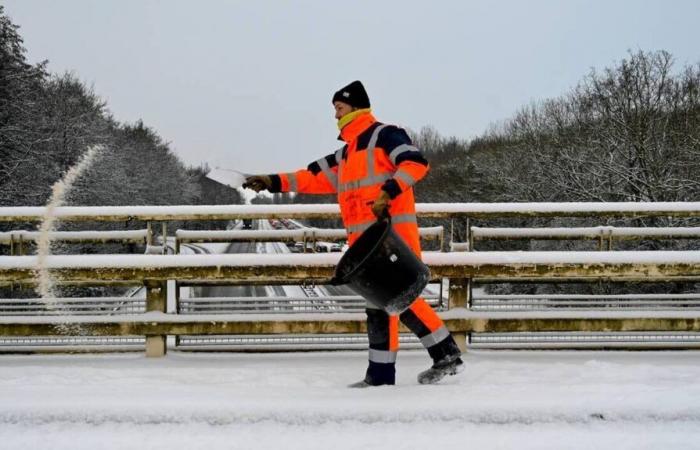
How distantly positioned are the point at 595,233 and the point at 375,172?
2202 millimetres

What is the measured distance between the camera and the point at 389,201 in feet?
10.0

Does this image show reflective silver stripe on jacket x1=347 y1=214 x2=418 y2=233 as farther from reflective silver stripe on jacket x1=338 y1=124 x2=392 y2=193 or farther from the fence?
the fence

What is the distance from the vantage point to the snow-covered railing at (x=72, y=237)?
14.3 ft

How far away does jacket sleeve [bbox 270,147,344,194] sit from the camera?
364 cm

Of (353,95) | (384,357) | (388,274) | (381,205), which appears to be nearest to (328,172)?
(353,95)

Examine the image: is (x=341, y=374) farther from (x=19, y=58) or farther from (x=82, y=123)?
(x=82, y=123)

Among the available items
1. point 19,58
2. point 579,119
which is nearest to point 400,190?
point 19,58

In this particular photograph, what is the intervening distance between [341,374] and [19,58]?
28748mm

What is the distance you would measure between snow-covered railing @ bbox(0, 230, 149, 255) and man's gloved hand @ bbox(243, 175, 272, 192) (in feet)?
3.31

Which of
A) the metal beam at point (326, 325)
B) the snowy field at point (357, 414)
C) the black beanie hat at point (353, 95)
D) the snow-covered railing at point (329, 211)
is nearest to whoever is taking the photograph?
the snowy field at point (357, 414)

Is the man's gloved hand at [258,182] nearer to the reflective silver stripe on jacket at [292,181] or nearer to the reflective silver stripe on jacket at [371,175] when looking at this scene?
the reflective silver stripe on jacket at [292,181]

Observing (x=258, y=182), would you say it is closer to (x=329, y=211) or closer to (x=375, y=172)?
(x=329, y=211)

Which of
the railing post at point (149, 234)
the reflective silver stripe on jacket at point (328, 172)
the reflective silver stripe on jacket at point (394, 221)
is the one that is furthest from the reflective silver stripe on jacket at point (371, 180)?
the railing post at point (149, 234)

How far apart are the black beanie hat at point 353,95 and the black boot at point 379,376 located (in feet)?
5.17
